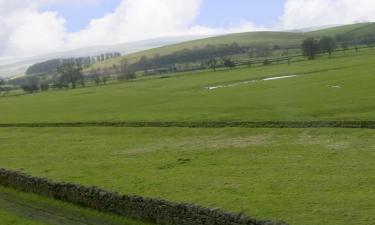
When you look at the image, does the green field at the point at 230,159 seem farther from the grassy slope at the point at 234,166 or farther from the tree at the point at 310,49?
the tree at the point at 310,49

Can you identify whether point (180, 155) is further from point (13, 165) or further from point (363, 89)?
point (363, 89)

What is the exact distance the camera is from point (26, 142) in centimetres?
5834

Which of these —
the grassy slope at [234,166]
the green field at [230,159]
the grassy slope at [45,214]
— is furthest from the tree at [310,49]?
the grassy slope at [45,214]

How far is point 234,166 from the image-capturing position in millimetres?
35594

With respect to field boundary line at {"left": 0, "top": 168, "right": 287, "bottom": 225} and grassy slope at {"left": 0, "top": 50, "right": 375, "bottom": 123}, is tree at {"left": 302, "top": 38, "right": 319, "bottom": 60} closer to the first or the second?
grassy slope at {"left": 0, "top": 50, "right": 375, "bottom": 123}

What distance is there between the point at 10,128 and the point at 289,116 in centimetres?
4106

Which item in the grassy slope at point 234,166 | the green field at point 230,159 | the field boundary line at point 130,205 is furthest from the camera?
the green field at point 230,159

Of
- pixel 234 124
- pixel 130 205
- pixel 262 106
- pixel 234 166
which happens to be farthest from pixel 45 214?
pixel 262 106

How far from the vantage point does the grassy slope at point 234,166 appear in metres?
25.5

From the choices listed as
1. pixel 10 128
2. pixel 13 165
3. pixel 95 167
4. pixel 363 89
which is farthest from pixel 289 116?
pixel 10 128

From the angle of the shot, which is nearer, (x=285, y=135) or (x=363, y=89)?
(x=285, y=135)

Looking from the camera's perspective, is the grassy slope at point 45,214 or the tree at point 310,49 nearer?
the grassy slope at point 45,214

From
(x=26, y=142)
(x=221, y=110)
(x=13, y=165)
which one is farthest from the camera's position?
(x=221, y=110)

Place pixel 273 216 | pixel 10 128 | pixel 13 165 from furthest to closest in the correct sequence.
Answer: pixel 10 128
pixel 13 165
pixel 273 216
